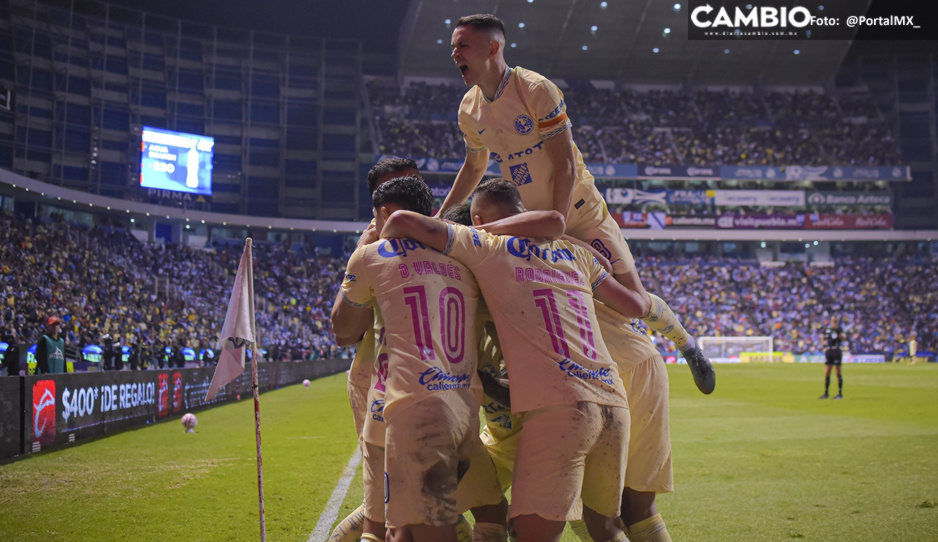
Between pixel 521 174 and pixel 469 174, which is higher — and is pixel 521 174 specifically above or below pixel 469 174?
below

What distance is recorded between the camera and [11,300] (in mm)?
29078

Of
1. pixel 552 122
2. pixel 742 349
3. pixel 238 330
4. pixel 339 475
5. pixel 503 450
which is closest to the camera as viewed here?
pixel 503 450

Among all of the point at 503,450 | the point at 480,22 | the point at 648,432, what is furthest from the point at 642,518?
the point at 480,22

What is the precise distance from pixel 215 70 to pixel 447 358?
6518 cm

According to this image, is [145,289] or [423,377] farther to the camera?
[145,289]

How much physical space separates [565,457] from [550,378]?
1.29 feet

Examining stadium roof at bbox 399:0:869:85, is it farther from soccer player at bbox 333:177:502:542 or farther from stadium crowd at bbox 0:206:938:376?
soccer player at bbox 333:177:502:542

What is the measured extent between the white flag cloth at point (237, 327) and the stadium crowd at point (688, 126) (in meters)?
56.5

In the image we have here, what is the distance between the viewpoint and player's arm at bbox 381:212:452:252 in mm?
4090

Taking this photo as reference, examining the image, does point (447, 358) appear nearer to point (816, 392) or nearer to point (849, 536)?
point (849, 536)

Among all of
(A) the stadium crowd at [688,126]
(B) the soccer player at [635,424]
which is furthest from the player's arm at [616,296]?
(A) the stadium crowd at [688,126]

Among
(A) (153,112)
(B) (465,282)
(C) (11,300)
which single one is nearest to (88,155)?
(A) (153,112)

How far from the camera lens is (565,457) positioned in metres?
3.94

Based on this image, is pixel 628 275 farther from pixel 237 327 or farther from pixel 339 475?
pixel 339 475
